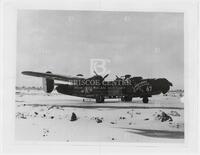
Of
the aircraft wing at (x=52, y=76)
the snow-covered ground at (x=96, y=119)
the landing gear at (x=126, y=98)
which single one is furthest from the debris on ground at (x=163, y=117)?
the aircraft wing at (x=52, y=76)

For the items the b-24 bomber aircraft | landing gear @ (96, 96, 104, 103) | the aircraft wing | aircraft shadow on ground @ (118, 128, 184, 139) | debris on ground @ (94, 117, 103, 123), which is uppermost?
the aircraft wing

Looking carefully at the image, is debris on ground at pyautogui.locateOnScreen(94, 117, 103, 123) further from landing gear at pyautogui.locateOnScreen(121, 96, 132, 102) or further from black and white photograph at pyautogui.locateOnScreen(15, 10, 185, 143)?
landing gear at pyautogui.locateOnScreen(121, 96, 132, 102)

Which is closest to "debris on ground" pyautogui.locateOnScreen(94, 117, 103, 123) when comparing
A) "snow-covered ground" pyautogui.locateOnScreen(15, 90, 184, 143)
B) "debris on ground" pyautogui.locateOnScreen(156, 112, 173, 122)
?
"snow-covered ground" pyautogui.locateOnScreen(15, 90, 184, 143)

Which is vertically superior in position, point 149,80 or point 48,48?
point 48,48

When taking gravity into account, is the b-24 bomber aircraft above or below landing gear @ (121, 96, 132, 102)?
above

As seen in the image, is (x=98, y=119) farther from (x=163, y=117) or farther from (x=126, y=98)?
(x=163, y=117)
